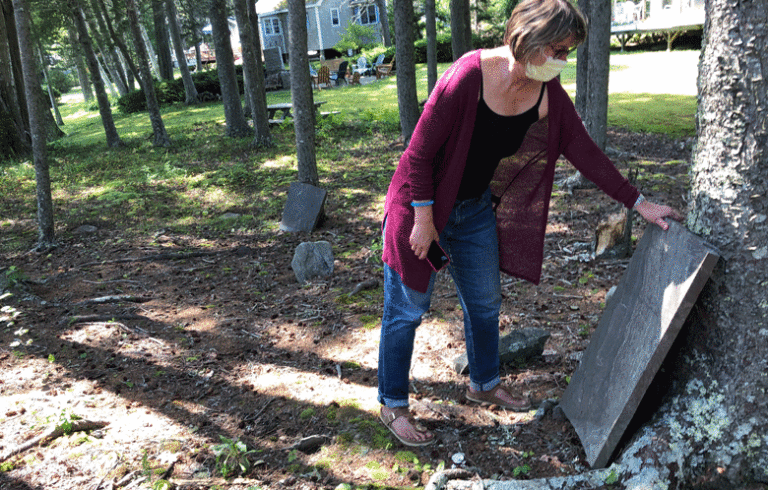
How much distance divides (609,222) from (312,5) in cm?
3989

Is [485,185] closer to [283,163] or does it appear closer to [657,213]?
[657,213]

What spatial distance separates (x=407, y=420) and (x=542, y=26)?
192cm

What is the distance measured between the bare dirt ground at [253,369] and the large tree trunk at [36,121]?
1.55 ft

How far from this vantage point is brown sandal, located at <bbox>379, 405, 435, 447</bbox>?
2.75 metres

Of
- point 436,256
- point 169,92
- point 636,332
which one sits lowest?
point 636,332

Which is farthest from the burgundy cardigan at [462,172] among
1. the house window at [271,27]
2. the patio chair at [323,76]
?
the house window at [271,27]

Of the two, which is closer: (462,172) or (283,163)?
(462,172)

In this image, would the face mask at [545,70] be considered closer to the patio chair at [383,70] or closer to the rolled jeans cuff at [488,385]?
the rolled jeans cuff at [488,385]

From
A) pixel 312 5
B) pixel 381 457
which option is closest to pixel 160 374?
pixel 381 457

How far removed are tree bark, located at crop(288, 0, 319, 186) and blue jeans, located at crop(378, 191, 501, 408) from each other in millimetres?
4829

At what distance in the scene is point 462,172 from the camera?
2.37m

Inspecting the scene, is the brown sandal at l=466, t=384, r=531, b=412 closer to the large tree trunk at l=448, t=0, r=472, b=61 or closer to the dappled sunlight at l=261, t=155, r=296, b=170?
the dappled sunlight at l=261, t=155, r=296, b=170

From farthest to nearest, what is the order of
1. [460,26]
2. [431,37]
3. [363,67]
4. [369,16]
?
[369,16] → [363,67] → [431,37] → [460,26]

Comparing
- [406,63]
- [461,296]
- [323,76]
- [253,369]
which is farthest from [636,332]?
[323,76]
